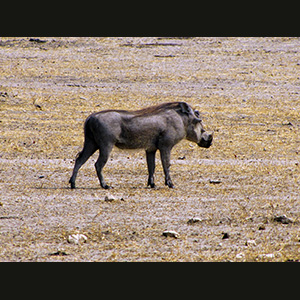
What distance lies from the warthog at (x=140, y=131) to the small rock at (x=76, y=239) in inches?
110

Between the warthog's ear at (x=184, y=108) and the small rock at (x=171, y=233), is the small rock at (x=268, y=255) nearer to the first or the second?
the small rock at (x=171, y=233)

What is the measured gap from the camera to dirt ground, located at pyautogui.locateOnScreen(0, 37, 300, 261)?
24.1 feet

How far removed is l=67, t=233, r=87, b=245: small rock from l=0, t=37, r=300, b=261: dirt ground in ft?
0.21

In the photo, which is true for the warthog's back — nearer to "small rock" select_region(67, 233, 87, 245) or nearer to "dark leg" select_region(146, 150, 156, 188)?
"dark leg" select_region(146, 150, 156, 188)

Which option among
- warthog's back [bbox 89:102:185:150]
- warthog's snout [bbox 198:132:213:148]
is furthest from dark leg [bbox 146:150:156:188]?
warthog's snout [bbox 198:132:213:148]

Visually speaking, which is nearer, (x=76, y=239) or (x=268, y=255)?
(x=268, y=255)

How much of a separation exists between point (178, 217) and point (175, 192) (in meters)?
1.60

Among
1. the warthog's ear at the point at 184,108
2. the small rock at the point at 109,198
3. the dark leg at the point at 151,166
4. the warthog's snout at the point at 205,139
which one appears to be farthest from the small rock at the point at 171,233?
the warthog's snout at the point at 205,139

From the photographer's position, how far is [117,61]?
21703mm

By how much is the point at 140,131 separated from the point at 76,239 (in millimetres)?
3402

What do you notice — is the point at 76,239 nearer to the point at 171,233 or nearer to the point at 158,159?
the point at 171,233

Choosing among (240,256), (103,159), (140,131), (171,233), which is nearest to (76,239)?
(171,233)

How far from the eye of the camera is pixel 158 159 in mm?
12789

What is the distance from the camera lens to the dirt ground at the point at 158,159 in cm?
734
